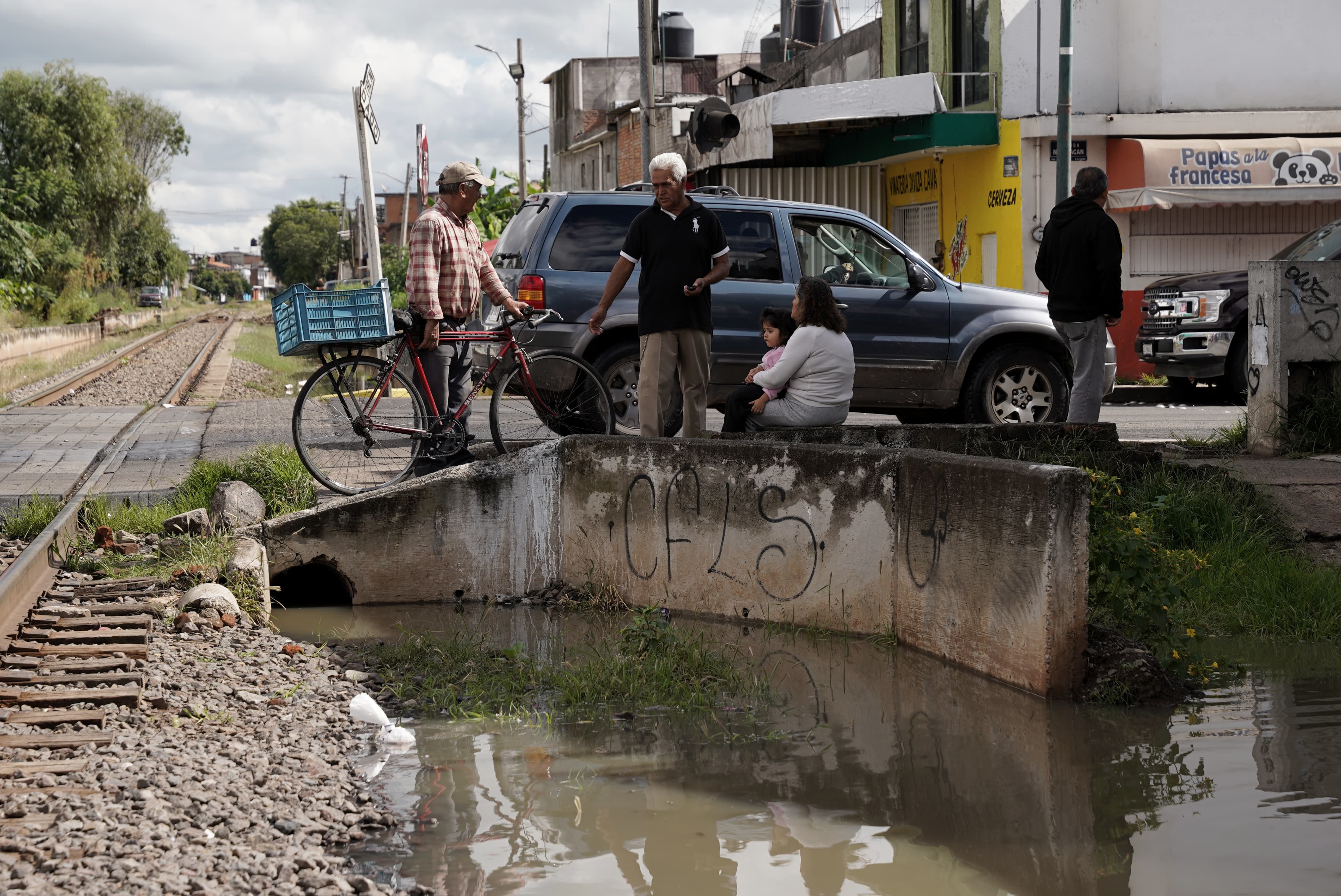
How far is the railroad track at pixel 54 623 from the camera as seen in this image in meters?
5.23

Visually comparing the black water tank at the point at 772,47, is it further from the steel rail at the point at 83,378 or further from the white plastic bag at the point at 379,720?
the white plastic bag at the point at 379,720

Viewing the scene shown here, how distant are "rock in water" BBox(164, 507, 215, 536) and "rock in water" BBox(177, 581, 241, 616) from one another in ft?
3.40

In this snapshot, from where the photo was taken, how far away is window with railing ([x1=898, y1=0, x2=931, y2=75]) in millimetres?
22938

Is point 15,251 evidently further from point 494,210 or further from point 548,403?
point 548,403

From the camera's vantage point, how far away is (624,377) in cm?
977

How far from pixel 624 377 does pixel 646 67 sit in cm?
1011

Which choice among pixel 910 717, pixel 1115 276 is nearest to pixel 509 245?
pixel 1115 276

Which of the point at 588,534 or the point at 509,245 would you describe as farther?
the point at 509,245

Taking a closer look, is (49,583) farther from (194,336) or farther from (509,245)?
(194,336)

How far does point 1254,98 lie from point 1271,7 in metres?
1.38

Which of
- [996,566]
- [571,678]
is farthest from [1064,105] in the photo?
[571,678]

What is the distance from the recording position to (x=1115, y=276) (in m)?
8.62

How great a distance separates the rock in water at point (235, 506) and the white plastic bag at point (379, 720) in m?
2.73

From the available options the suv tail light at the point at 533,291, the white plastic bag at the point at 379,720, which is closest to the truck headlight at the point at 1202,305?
the suv tail light at the point at 533,291
